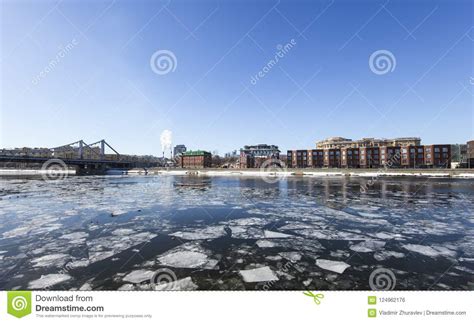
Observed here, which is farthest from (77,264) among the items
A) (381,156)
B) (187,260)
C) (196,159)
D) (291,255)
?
(196,159)

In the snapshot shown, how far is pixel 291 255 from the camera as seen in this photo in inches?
227

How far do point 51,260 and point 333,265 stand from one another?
6.93 metres

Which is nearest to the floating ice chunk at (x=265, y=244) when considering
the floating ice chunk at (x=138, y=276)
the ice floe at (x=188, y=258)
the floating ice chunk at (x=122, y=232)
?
the ice floe at (x=188, y=258)

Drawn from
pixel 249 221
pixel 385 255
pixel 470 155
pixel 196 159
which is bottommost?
pixel 249 221

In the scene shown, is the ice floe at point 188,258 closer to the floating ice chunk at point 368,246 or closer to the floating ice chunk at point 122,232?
the floating ice chunk at point 122,232

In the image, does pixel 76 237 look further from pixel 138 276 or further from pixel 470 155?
pixel 470 155

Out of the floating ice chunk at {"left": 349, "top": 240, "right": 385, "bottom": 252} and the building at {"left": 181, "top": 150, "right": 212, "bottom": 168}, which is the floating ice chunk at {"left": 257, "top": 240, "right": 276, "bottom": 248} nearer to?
the floating ice chunk at {"left": 349, "top": 240, "right": 385, "bottom": 252}

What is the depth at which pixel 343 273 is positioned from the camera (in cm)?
470

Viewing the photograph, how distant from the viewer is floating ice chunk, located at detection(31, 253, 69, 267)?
520 cm

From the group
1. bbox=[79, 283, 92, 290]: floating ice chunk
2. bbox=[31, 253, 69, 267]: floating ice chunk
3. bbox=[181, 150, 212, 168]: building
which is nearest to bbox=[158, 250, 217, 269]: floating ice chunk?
bbox=[79, 283, 92, 290]: floating ice chunk

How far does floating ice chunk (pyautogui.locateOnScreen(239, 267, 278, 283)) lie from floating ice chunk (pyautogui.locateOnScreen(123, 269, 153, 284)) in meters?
1.98
